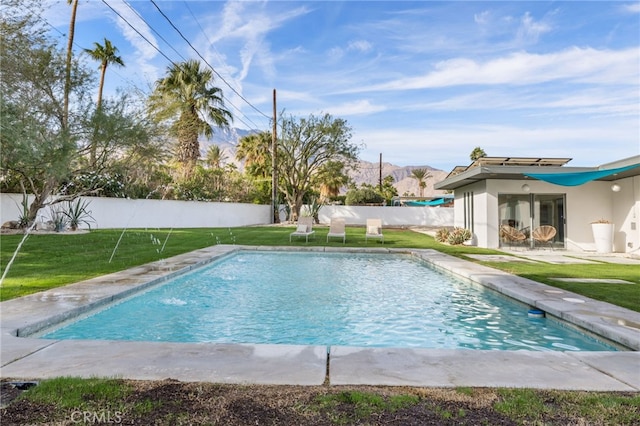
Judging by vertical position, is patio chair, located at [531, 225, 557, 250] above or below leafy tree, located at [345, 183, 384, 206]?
below

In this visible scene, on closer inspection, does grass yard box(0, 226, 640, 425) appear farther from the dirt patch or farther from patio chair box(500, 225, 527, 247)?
patio chair box(500, 225, 527, 247)

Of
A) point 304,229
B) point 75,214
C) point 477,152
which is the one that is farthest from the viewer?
point 477,152

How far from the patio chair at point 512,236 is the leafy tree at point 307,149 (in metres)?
16.2

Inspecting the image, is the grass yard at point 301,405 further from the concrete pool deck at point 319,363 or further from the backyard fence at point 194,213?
the backyard fence at point 194,213

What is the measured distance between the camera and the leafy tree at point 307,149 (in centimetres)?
2709

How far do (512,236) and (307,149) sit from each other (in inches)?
681

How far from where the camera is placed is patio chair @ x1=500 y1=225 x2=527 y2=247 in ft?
42.7

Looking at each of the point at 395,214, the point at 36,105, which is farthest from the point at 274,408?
the point at 395,214

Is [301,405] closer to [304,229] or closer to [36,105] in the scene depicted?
[304,229]

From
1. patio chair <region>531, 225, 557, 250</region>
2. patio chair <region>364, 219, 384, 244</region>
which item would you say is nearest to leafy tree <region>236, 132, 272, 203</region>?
patio chair <region>364, 219, 384, 244</region>

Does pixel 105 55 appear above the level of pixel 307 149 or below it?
above

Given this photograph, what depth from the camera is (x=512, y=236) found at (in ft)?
42.9

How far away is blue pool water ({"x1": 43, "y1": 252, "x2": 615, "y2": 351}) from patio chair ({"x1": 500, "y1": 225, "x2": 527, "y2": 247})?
603cm

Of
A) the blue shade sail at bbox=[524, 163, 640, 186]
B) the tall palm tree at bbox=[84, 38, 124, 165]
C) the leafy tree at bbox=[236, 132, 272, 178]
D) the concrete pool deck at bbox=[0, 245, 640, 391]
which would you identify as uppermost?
the tall palm tree at bbox=[84, 38, 124, 165]
